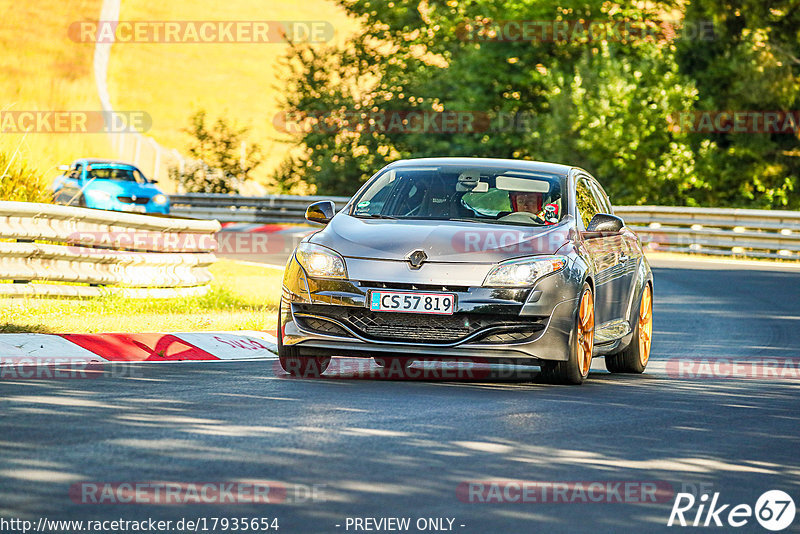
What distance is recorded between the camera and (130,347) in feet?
36.8

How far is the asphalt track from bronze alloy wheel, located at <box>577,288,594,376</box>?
0.83 ft

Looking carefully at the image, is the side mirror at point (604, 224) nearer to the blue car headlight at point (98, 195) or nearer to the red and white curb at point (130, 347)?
the red and white curb at point (130, 347)

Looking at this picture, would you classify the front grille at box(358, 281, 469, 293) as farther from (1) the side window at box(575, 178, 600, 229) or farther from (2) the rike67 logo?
(2) the rike67 logo

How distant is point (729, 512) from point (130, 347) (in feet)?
20.7

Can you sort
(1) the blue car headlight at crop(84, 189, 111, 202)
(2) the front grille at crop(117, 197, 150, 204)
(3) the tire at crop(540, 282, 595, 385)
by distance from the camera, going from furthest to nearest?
(2) the front grille at crop(117, 197, 150, 204) → (1) the blue car headlight at crop(84, 189, 111, 202) → (3) the tire at crop(540, 282, 595, 385)

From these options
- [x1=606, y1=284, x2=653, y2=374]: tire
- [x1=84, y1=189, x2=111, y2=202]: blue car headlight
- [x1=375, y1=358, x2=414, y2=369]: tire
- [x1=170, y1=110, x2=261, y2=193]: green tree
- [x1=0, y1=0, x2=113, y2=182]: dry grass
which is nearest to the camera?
[x1=375, y1=358, x2=414, y2=369]: tire

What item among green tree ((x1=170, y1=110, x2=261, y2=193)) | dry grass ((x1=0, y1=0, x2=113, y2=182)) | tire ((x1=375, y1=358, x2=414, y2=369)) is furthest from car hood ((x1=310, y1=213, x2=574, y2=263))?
dry grass ((x1=0, y1=0, x2=113, y2=182))

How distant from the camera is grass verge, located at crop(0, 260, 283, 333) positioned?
12288mm

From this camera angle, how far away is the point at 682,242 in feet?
105

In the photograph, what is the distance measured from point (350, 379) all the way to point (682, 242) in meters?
22.9

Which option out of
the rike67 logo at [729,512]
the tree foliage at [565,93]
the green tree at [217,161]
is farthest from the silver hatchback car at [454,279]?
the green tree at [217,161]

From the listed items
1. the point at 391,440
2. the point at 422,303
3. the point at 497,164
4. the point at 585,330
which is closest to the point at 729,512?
the point at 391,440

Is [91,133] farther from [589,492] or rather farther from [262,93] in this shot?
[589,492]

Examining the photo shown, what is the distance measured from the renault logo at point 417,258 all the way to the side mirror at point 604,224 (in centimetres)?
163
